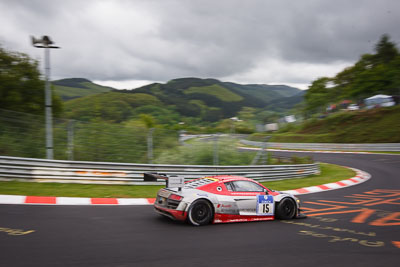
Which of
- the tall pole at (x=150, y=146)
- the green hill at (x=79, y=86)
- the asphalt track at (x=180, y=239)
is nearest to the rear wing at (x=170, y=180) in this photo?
the asphalt track at (x=180, y=239)

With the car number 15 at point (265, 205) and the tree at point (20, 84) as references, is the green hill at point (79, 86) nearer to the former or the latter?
the tree at point (20, 84)

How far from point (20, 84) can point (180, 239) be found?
43.5 ft

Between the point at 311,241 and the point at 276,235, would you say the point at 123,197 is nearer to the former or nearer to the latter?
the point at 276,235

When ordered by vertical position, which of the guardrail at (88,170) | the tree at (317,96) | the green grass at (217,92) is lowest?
the guardrail at (88,170)

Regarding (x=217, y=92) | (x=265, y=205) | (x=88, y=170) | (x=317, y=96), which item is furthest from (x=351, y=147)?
(x=217, y=92)

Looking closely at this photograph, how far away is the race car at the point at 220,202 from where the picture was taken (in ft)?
22.9

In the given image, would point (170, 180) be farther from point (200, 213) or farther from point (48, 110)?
point (48, 110)

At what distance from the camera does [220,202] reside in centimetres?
733

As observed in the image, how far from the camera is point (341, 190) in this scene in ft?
43.8

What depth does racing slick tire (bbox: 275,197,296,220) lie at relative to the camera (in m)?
8.02

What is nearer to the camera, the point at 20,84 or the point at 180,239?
the point at 180,239

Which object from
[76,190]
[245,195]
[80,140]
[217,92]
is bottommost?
[76,190]

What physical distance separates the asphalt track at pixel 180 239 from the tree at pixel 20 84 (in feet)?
28.7

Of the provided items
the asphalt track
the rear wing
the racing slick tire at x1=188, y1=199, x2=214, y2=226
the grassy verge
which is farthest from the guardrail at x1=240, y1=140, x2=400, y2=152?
the rear wing
